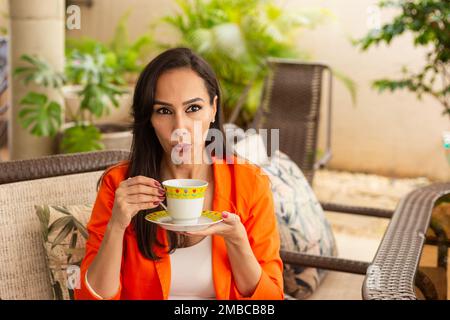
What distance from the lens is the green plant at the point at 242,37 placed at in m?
5.46

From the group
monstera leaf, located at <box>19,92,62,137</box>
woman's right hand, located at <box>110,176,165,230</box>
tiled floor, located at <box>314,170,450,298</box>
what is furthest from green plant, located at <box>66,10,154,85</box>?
woman's right hand, located at <box>110,176,165,230</box>

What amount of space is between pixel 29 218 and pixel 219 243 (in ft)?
1.67

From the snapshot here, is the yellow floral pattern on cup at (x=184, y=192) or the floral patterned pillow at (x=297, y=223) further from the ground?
the yellow floral pattern on cup at (x=184, y=192)

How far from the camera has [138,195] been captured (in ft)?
3.75

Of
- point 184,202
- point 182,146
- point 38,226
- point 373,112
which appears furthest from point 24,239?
point 373,112

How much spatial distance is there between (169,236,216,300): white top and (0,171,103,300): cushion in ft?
1.30

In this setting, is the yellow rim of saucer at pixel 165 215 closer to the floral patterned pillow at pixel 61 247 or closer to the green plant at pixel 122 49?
the floral patterned pillow at pixel 61 247

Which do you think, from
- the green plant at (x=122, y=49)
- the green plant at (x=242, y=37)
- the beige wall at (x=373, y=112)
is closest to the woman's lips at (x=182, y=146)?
the green plant at (x=122, y=49)

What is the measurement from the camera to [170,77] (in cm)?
126

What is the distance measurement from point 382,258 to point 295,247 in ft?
2.62

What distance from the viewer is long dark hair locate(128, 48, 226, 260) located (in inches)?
49.4

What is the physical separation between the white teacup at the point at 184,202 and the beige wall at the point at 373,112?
5132 mm

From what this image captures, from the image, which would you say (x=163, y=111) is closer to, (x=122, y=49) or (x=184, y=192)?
(x=184, y=192)

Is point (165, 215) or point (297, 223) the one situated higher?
point (165, 215)
